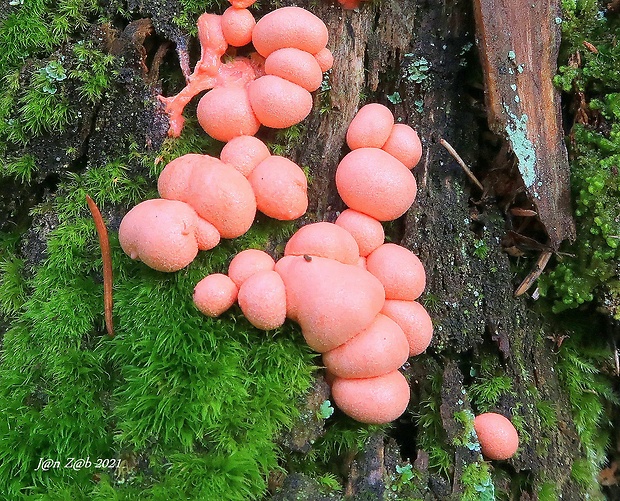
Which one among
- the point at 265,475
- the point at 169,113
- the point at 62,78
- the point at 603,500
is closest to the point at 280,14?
the point at 169,113

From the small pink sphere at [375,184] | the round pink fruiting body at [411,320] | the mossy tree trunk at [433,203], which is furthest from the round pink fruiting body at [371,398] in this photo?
the small pink sphere at [375,184]

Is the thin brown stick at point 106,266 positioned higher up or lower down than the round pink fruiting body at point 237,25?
lower down

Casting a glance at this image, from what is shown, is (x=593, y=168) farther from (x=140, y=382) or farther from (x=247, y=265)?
(x=140, y=382)

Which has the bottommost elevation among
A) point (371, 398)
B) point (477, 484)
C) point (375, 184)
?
point (477, 484)

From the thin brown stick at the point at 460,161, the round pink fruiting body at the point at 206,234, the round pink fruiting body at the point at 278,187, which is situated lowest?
the round pink fruiting body at the point at 206,234

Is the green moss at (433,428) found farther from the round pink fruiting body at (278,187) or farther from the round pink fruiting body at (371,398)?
the round pink fruiting body at (278,187)

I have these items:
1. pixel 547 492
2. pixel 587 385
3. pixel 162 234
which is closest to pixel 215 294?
pixel 162 234

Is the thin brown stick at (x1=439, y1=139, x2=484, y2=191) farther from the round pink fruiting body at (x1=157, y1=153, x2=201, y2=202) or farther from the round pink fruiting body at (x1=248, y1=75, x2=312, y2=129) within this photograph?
the round pink fruiting body at (x1=157, y1=153, x2=201, y2=202)

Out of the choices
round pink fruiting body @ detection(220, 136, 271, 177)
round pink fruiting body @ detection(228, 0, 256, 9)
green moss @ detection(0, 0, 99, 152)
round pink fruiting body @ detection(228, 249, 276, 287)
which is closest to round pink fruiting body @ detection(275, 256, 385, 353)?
round pink fruiting body @ detection(228, 249, 276, 287)
